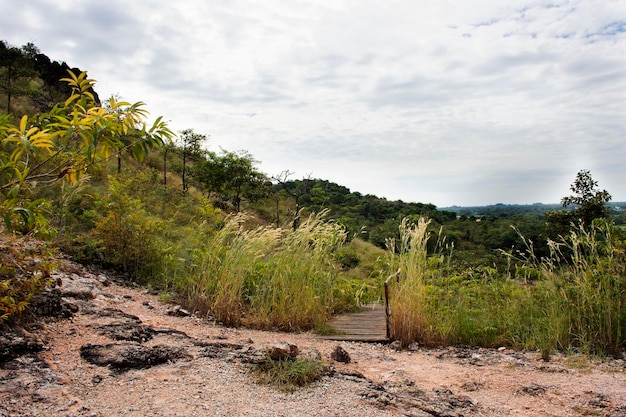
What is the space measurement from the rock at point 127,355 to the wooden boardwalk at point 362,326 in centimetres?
193

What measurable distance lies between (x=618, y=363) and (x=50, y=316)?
4.93 m

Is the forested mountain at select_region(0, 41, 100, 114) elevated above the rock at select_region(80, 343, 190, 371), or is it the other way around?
the forested mountain at select_region(0, 41, 100, 114)

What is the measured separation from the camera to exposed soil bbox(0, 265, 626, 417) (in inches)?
105

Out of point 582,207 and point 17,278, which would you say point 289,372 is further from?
point 582,207

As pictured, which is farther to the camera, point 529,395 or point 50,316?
point 50,316

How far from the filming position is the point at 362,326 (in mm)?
5344

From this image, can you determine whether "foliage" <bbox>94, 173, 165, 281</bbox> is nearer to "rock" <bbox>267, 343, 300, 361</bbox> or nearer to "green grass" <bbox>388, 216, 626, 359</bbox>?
"green grass" <bbox>388, 216, 626, 359</bbox>

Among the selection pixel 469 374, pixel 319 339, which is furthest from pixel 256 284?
pixel 469 374

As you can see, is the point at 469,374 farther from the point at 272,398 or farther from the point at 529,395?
the point at 272,398

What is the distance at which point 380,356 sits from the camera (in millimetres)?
4312

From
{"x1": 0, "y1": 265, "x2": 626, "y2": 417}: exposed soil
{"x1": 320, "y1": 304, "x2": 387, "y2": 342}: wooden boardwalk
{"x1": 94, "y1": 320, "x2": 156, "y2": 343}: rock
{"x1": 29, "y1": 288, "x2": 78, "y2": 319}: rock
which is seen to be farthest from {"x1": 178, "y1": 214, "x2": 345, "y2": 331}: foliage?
{"x1": 29, "y1": 288, "x2": 78, "y2": 319}: rock

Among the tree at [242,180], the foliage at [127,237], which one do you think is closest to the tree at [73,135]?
the foliage at [127,237]

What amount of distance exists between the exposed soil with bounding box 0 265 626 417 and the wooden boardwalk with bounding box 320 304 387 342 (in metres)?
0.28

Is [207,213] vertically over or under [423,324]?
over
